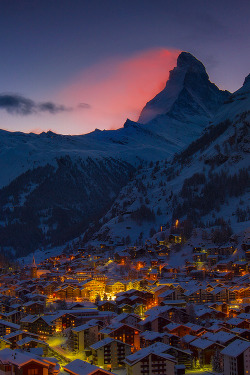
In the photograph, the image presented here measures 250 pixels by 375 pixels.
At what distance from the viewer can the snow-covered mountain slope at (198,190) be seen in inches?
3804

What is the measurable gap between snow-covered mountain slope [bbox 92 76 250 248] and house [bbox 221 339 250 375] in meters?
45.0

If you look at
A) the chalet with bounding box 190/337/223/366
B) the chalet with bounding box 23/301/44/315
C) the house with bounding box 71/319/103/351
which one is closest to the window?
the house with bounding box 71/319/103/351

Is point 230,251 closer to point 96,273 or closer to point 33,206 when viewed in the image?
point 96,273

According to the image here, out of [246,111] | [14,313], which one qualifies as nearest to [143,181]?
[246,111]

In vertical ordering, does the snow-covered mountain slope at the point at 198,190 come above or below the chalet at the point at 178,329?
above

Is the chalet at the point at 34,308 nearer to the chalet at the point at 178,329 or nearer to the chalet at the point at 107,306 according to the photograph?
the chalet at the point at 107,306

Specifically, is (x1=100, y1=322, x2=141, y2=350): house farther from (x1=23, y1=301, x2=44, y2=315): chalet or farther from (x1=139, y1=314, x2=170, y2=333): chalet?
(x1=23, y1=301, x2=44, y2=315): chalet

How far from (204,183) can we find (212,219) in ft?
49.4

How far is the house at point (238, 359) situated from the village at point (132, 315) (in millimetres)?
62

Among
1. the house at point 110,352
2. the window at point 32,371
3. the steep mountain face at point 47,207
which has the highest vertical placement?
the steep mountain face at point 47,207

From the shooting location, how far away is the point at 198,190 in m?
106

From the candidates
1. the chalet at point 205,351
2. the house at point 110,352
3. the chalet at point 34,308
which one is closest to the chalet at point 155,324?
the house at point 110,352

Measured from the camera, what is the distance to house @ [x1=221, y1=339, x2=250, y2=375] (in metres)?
37.5

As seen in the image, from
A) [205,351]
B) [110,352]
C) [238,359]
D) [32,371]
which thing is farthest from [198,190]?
[32,371]
